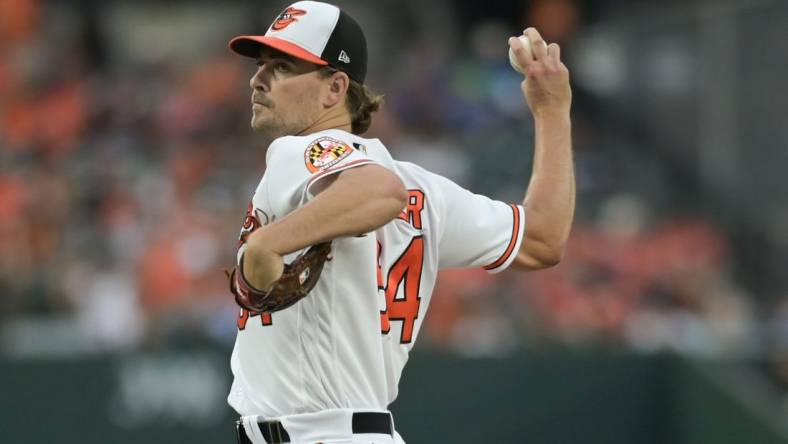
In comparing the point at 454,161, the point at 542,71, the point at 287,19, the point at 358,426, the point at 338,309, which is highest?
the point at 454,161

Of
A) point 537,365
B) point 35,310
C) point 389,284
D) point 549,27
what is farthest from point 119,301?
point 389,284

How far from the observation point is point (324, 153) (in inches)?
124

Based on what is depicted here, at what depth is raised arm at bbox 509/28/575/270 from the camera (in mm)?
3838

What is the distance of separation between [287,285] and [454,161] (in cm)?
846

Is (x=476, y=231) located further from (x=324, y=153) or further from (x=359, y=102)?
(x=324, y=153)

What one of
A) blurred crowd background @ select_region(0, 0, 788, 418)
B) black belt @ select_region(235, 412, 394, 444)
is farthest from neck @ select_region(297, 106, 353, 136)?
blurred crowd background @ select_region(0, 0, 788, 418)

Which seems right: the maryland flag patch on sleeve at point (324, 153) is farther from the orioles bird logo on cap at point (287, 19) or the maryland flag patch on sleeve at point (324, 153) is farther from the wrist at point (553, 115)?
the wrist at point (553, 115)

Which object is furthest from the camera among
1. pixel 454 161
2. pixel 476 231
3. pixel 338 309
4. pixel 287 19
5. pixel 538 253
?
pixel 454 161

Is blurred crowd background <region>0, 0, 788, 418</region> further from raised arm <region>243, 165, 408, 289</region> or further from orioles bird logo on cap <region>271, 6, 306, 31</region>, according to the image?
raised arm <region>243, 165, 408, 289</region>

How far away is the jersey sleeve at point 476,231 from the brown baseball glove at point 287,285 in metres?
0.61

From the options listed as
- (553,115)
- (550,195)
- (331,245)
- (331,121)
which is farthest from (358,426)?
(553,115)

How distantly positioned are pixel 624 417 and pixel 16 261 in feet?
14.3

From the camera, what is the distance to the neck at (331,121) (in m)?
3.46

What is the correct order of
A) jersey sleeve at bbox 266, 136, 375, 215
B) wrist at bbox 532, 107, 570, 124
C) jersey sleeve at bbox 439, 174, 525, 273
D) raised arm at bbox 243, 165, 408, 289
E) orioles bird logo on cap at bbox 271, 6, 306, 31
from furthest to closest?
1. wrist at bbox 532, 107, 570, 124
2. jersey sleeve at bbox 439, 174, 525, 273
3. orioles bird logo on cap at bbox 271, 6, 306, 31
4. jersey sleeve at bbox 266, 136, 375, 215
5. raised arm at bbox 243, 165, 408, 289
